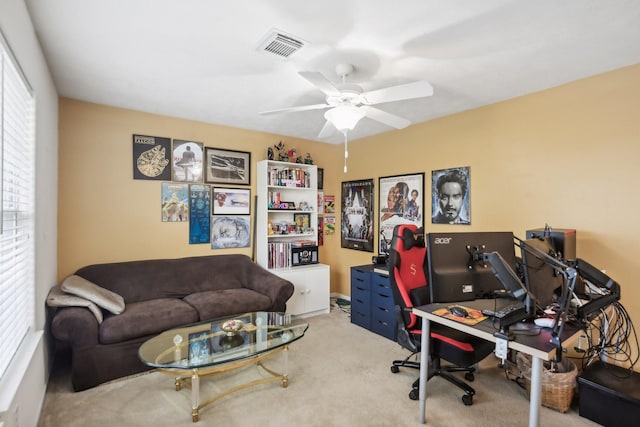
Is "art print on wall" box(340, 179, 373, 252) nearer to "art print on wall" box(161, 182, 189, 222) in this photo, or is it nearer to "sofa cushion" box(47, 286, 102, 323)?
"art print on wall" box(161, 182, 189, 222)

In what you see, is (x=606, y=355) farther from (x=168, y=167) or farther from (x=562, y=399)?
(x=168, y=167)

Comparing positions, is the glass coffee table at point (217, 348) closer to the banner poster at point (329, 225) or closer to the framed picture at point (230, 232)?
the framed picture at point (230, 232)

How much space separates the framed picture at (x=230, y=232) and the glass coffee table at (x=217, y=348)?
4.39ft

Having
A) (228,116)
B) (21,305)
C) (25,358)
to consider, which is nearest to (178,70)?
(228,116)

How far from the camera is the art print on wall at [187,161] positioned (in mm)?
3705

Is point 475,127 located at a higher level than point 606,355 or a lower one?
higher

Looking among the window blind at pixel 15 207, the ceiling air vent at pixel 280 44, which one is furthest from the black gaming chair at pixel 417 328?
the window blind at pixel 15 207

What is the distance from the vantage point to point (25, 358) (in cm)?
177

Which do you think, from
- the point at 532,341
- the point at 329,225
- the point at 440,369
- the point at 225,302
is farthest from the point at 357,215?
the point at 532,341

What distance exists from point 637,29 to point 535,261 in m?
1.57

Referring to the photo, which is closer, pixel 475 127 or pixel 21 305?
pixel 21 305

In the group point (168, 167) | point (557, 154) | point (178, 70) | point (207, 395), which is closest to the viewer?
point (207, 395)

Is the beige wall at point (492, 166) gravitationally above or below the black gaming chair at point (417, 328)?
above

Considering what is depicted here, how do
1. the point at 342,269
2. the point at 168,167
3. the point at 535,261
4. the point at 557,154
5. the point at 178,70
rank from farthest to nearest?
the point at 342,269, the point at 168,167, the point at 557,154, the point at 178,70, the point at 535,261
